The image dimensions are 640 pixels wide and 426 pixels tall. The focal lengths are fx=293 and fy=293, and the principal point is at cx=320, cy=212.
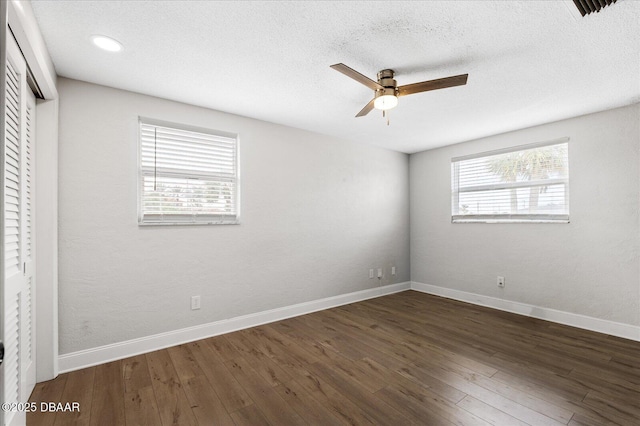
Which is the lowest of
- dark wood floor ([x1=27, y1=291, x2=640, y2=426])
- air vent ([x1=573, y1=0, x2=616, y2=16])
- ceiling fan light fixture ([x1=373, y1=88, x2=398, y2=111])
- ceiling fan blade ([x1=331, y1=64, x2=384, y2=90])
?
dark wood floor ([x1=27, y1=291, x2=640, y2=426])

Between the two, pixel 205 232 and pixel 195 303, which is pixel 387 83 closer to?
Result: pixel 205 232

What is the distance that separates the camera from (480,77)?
247 centimetres

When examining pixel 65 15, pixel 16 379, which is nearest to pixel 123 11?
pixel 65 15

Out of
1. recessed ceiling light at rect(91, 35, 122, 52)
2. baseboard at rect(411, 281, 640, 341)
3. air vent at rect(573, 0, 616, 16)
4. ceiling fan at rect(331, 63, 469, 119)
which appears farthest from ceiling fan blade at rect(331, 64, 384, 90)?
baseboard at rect(411, 281, 640, 341)

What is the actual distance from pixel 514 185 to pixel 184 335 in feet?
14.5

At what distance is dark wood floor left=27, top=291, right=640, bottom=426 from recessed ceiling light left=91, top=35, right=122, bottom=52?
2.43 metres

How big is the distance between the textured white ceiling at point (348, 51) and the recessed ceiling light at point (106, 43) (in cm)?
4

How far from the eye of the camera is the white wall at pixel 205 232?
8.10 ft

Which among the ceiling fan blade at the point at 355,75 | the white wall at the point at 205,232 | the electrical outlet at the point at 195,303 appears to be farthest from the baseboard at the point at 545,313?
the electrical outlet at the point at 195,303

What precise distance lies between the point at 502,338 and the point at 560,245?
143 cm

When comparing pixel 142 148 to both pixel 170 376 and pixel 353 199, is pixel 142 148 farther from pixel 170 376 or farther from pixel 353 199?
pixel 353 199

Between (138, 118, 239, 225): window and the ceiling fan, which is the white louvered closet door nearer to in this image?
(138, 118, 239, 225): window

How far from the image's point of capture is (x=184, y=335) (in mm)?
2930

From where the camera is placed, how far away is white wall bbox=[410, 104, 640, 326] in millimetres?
3053
